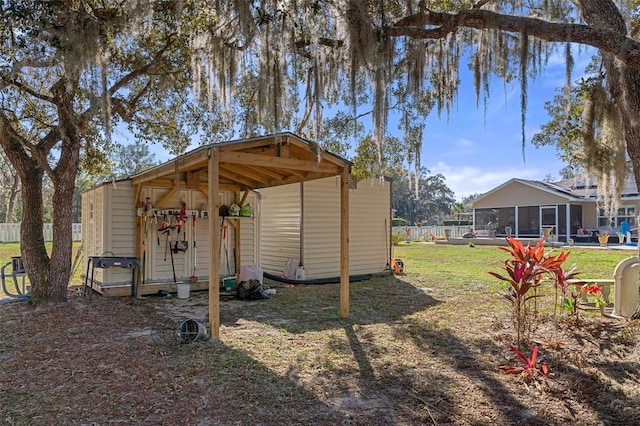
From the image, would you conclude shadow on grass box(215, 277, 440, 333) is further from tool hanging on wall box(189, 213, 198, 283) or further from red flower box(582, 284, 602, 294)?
red flower box(582, 284, 602, 294)

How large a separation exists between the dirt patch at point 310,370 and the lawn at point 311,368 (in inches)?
0.6

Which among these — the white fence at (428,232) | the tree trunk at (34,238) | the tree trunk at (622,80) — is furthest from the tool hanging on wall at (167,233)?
the white fence at (428,232)

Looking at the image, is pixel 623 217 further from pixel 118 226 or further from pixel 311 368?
pixel 118 226

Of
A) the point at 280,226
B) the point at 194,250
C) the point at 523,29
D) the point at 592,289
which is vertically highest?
the point at 523,29

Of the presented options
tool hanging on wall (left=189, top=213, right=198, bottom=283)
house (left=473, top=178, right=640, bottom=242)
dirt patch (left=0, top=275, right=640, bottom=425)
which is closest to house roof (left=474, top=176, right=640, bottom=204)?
house (left=473, top=178, right=640, bottom=242)

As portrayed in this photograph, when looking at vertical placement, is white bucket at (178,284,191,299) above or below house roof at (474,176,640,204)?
below

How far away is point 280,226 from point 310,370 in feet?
19.4

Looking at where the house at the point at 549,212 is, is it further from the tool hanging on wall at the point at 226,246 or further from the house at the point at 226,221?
the tool hanging on wall at the point at 226,246

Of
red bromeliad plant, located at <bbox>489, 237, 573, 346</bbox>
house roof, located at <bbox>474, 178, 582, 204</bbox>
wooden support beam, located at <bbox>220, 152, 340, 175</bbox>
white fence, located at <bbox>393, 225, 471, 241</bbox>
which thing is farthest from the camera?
white fence, located at <bbox>393, 225, 471, 241</bbox>

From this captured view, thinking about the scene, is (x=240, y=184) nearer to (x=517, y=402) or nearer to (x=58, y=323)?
(x=58, y=323)

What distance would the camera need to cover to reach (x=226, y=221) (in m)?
7.78

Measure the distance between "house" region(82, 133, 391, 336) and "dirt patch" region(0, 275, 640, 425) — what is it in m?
1.19

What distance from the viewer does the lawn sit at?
8.75 ft

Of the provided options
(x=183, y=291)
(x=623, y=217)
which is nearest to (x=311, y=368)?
(x=183, y=291)
